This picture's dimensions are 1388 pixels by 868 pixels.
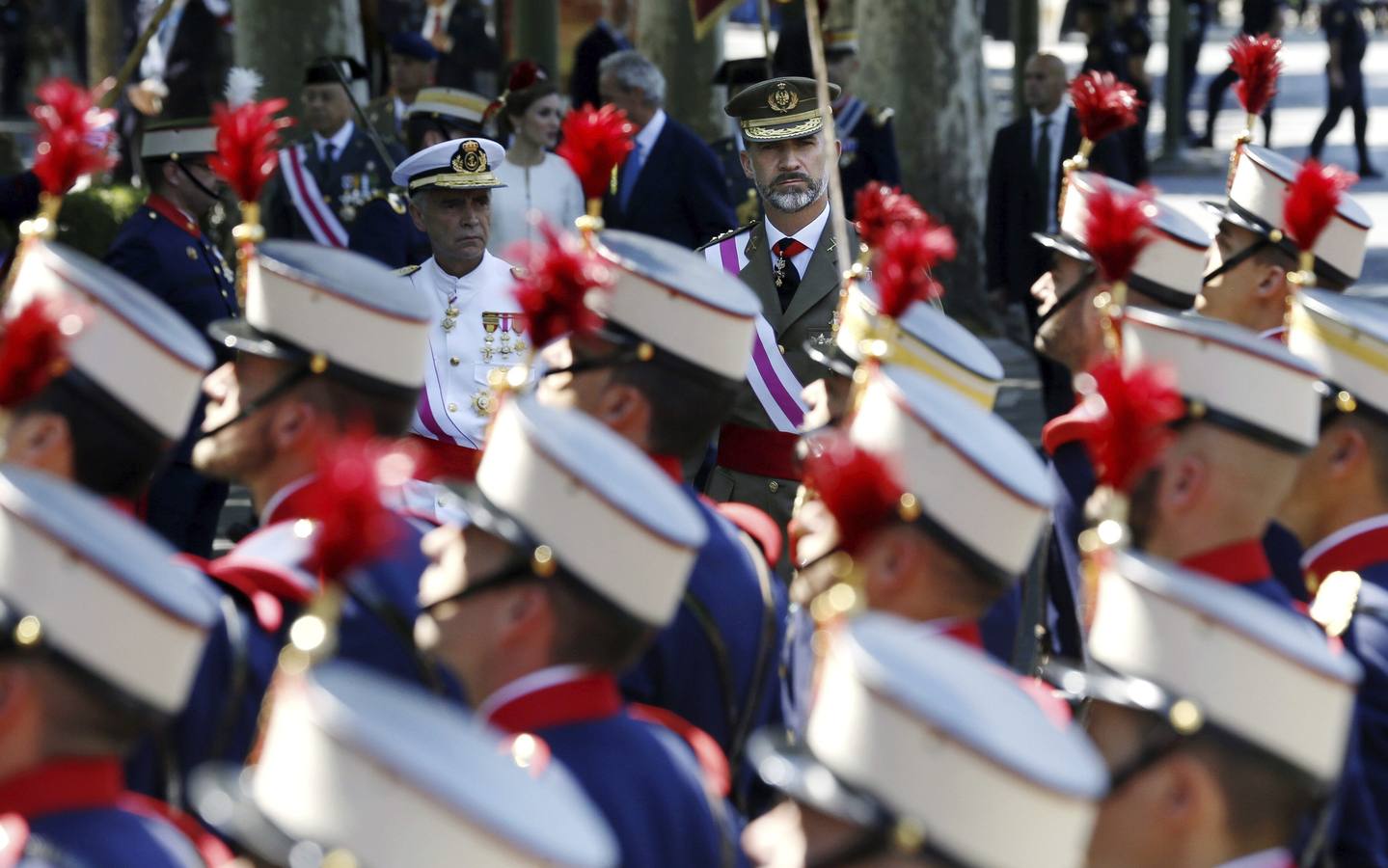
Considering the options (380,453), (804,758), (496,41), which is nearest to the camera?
(804,758)

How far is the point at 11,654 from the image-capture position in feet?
9.84

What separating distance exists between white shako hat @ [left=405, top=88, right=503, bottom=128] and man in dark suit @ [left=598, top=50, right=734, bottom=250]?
92 cm

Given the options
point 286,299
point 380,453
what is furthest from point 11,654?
point 286,299

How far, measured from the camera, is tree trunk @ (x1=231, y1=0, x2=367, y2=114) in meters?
12.1

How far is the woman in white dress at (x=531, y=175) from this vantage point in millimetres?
9438

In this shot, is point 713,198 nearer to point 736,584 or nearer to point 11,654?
point 736,584

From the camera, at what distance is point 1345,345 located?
178 inches

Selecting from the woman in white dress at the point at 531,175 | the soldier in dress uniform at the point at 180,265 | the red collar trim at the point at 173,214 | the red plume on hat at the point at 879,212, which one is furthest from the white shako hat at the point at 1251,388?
the woman in white dress at the point at 531,175

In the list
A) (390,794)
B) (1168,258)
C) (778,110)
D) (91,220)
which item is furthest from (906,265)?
(91,220)

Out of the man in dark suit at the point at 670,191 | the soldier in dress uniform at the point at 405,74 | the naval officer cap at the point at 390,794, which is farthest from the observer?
the soldier in dress uniform at the point at 405,74

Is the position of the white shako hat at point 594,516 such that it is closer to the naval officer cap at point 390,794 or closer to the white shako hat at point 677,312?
the naval officer cap at point 390,794

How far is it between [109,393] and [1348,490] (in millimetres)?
2145

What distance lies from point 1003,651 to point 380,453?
171cm

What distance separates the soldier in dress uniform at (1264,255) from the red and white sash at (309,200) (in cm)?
472
